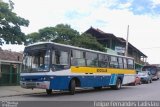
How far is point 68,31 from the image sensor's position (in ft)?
118

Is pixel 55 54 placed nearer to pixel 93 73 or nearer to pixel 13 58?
pixel 93 73

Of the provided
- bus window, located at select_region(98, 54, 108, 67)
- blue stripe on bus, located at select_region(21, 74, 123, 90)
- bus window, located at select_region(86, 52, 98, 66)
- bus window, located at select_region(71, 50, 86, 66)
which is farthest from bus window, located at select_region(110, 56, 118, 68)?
bus window, located at select_region(71, 50, 86, 66)

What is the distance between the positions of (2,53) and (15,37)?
5890 mm

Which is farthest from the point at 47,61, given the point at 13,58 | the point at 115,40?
the point at 115,40

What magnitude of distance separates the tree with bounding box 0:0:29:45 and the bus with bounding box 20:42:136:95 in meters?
4.55

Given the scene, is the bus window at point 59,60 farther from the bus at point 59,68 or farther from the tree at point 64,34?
the tree at point 64,34

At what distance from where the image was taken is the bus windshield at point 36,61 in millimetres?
18703

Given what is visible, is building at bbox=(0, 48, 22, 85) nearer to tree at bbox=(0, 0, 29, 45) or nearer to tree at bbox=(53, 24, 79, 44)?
tree at bbox=(0, 0, 29, 45)

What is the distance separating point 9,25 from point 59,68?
7.06m

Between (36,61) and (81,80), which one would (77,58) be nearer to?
(81,80)

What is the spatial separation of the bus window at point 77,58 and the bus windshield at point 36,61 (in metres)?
2.18

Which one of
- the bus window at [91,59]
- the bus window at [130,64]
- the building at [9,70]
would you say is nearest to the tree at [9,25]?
the building at [9,70]

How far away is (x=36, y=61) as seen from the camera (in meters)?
19.3

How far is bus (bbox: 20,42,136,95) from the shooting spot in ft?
61.4
